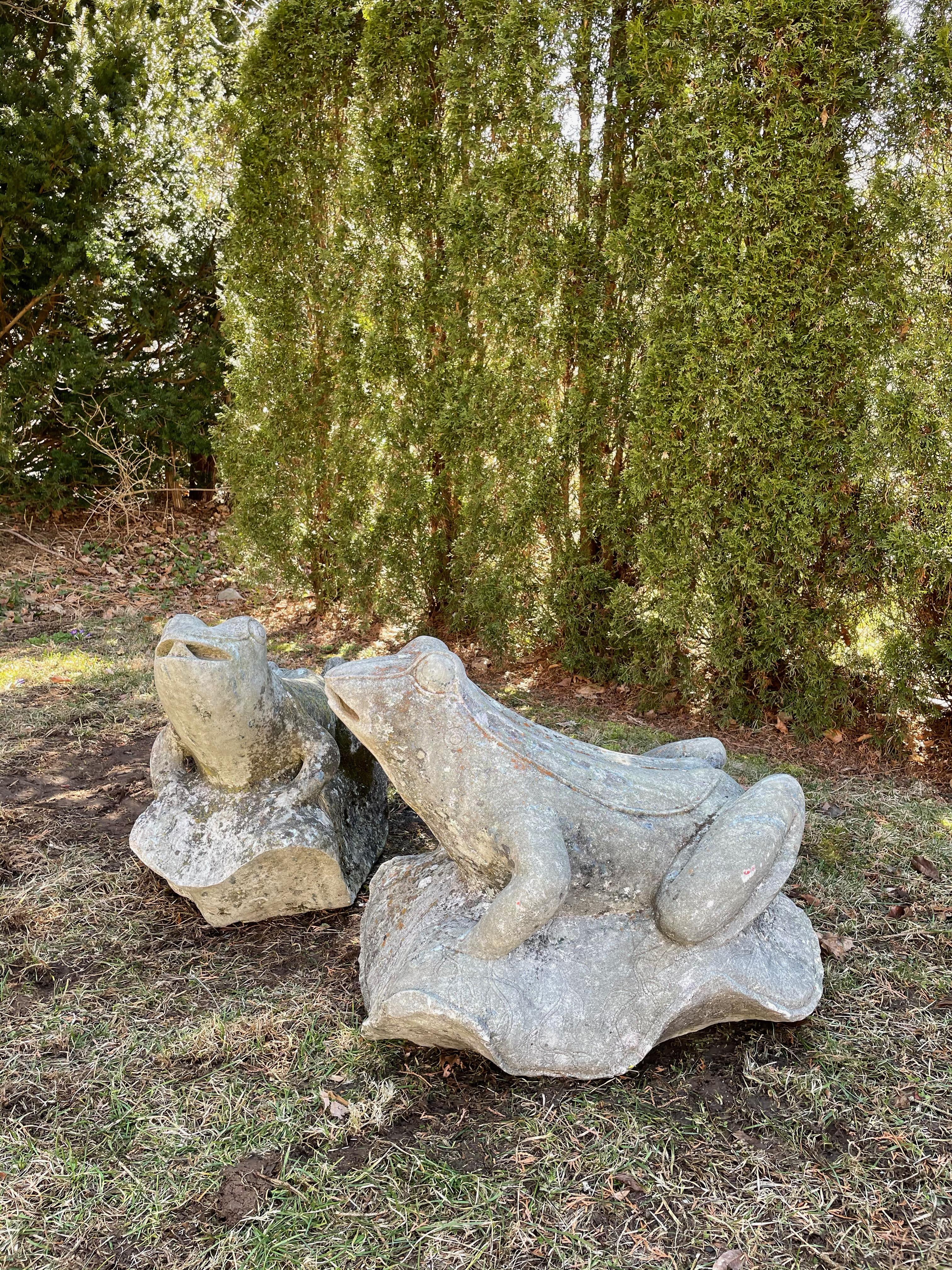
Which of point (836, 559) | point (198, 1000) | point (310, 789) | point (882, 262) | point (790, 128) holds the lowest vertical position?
point (198, 1000)

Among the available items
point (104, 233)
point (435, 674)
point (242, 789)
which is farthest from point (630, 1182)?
point (104, 233)

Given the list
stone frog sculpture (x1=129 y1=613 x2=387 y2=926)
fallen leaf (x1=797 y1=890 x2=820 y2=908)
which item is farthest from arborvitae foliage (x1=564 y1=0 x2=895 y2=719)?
stone frog sculpture (x1=129 y1=613 x2=387 y2=926)

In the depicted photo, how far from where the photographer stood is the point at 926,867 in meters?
4.13

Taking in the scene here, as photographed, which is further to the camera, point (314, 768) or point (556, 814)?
point (314, 768)

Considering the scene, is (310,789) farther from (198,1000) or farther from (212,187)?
(212,187)

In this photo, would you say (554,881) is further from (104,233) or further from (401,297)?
(104,233)

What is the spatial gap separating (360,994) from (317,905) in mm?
558

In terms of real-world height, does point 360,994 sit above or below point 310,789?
below

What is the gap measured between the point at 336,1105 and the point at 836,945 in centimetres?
201

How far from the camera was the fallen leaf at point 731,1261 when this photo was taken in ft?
7.50

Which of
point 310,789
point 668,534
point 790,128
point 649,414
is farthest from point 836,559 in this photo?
point 310,789

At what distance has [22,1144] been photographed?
2.66 metres

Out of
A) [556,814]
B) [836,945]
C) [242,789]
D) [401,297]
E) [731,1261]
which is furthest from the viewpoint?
[401,297]

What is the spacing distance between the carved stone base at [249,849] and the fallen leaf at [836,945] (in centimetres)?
191
